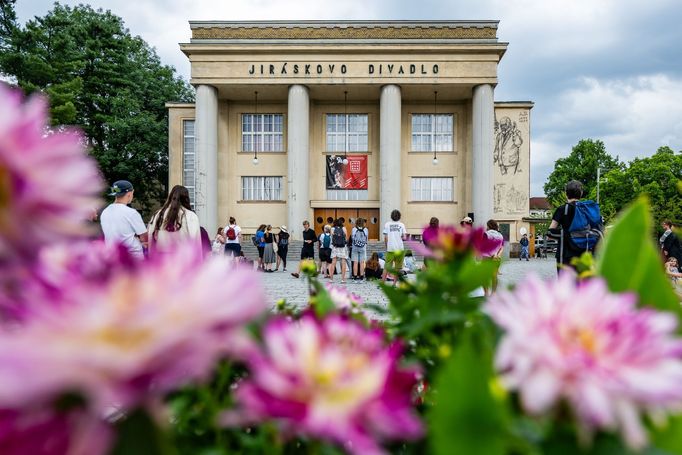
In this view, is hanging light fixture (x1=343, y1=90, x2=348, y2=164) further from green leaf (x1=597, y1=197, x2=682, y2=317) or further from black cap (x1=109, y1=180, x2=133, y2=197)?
green leaf (x1=597, y1=197, x2=682, y2=317)

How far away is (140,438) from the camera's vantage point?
1.20 feet

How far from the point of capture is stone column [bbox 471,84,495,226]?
26.8 meters

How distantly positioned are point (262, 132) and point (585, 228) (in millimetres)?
25455

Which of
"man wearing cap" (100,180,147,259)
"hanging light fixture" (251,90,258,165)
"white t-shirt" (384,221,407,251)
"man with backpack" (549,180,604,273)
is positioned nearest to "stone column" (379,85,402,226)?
"hanging light fixture" (251,90,258,165)

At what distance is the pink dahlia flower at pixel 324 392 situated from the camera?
15.5 inches

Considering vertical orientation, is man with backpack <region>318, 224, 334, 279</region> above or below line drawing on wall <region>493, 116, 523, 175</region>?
below

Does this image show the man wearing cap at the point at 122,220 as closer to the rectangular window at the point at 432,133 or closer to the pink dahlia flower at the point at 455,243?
the pink dahlia flower at the point at 455,243

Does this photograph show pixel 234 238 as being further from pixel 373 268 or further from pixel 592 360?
pixel 592 360

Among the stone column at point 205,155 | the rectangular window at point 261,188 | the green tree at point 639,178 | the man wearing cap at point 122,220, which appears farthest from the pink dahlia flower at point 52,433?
the green tree at point 639,178

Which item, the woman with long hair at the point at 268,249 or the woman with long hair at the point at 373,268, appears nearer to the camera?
the woman with long hair at the point at 373,268

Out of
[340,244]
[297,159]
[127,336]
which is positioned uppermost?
[297,159]

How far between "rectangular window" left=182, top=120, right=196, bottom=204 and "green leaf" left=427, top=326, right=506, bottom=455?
3036 cm

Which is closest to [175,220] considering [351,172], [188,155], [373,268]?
[373,268]

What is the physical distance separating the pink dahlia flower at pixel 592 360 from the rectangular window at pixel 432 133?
29.5 meters
